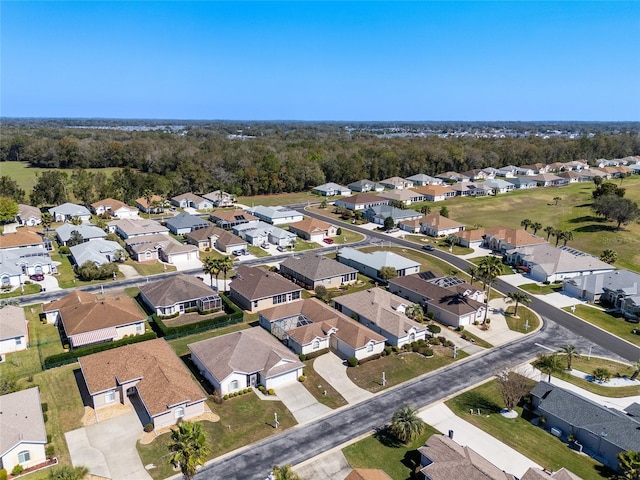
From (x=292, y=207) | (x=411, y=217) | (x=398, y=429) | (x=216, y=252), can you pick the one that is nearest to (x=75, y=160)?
(x=292, y=207)

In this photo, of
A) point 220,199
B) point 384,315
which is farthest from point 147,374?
point 220,199

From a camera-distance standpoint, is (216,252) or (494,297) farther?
(216,252)

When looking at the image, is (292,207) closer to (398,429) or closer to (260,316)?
(260,316)

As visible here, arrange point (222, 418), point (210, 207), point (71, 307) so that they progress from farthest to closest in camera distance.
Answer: point (210, 207)
point (71, 307)
point (222, 418)

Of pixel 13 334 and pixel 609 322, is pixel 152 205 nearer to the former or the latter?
pixel 13 334

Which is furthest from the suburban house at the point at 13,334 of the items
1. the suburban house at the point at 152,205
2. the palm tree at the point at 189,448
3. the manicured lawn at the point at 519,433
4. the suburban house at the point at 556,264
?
the suburban house at the point at 556,264

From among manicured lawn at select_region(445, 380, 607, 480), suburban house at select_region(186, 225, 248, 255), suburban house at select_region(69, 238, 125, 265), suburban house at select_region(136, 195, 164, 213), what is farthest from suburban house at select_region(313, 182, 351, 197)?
manicured lawn at select_region(445, 380, 607, 480)

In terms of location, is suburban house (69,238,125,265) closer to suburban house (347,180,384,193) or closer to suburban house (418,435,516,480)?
suburban house (418,435,516,480)
